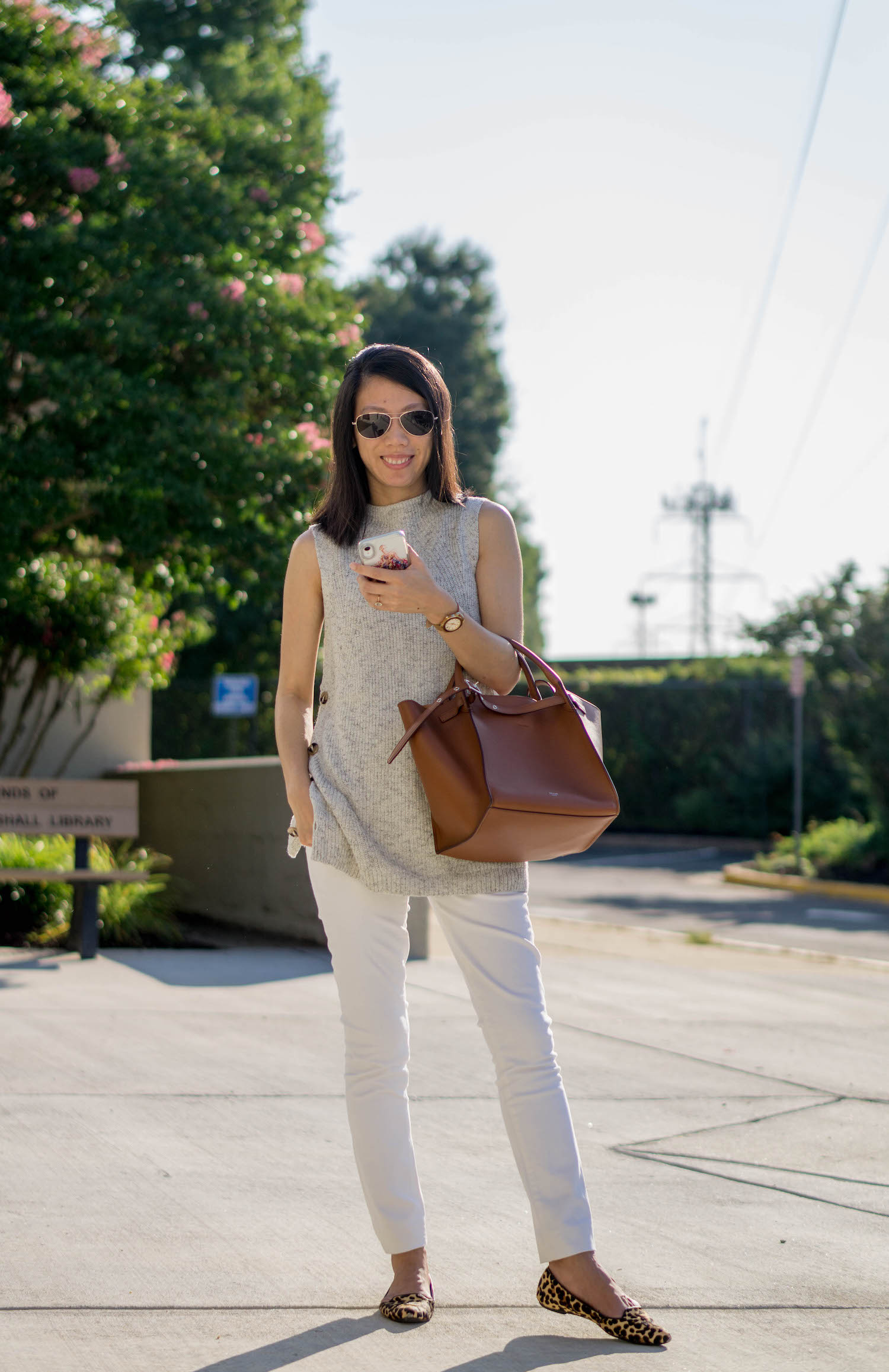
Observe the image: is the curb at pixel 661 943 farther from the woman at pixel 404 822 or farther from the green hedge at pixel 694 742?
the green hedge at pixel 694 742

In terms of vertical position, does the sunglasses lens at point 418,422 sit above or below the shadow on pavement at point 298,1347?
above

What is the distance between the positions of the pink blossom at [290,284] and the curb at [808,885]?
30.2 feet

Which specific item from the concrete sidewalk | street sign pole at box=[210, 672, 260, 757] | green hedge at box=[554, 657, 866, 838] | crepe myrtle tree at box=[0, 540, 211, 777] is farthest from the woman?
green hedge at box=[554, 657, 866, 838]

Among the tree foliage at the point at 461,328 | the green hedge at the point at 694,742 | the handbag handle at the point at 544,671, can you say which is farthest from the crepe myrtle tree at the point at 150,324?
the tree foliage at the point at 461,328

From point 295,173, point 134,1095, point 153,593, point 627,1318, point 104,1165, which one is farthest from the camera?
point 153,593

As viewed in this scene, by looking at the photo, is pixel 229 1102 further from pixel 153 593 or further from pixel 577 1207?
pixel 153 593

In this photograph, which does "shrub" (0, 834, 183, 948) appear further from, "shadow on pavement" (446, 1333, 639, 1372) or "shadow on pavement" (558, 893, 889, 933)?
"shadow on pavement" (446, 1333, 639, 1372)

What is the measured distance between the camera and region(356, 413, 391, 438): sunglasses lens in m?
3.03

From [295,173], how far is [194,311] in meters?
1.86

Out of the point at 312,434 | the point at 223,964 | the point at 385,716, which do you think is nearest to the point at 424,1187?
the point at 385,716

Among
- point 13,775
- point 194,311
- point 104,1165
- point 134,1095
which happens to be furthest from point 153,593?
point 104,1165

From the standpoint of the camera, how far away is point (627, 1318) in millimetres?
2770

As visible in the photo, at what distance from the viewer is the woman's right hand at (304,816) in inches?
118

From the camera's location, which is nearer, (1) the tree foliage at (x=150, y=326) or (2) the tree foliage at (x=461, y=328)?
(1) the tree foliage at (x=150, y=326)
